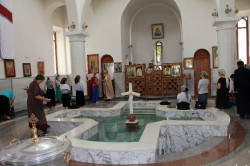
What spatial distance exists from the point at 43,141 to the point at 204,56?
11114mm

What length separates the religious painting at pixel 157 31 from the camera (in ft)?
50.1

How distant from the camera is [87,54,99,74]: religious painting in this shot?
44.3 ft

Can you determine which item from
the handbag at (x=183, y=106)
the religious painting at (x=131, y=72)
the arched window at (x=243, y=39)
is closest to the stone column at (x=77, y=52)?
the religious painting at (x=131, y=72)

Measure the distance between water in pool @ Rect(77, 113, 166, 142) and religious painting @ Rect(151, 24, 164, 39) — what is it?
29.3 feet

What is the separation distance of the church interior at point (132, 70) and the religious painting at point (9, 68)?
1.8 inches

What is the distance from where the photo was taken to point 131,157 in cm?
383

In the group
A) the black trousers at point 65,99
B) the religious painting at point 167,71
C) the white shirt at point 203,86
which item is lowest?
the black trousers at point 65,99

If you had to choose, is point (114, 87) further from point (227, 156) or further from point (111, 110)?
point (227, 156)

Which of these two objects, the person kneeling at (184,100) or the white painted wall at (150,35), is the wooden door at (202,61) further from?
the person kneeling at (184,100)

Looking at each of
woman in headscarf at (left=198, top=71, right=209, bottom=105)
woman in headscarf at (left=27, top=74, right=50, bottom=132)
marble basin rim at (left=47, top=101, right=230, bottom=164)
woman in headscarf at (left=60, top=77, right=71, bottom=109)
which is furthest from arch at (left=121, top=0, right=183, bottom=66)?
woman in headscarf at (left=27, top=74, right=50, bottom=132)

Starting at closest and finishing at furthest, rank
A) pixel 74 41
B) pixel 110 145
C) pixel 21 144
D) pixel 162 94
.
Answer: pixel 21 144, pixel 110 145, pixel 74 41, pixel 162 94

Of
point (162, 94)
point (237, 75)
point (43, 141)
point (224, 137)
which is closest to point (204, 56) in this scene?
point (162, 94)

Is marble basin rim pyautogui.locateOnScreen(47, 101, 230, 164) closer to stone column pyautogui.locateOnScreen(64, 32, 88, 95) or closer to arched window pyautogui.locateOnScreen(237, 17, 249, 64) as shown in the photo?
stone column pyautogui.locateOnScreen(64, 32, 88, 95)

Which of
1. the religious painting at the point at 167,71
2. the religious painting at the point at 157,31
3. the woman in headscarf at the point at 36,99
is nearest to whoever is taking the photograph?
the woman in headscarf at the point at 36,99
